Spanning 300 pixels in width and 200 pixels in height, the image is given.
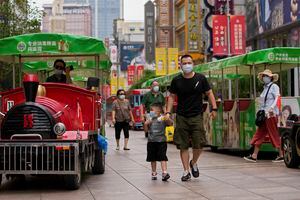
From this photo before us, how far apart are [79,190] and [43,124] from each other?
1209 millimetres

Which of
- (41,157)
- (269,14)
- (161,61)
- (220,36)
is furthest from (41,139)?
(161,61)

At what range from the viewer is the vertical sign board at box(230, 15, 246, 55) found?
104 feet

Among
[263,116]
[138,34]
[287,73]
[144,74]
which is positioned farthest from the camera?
[138,34]

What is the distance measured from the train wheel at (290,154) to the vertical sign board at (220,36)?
63.8ft

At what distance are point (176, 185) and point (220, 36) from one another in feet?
74.6

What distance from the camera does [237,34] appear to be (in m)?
31.8

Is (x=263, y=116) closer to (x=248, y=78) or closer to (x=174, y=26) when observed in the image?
(x=248, y=78)

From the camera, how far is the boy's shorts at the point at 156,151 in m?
11.1

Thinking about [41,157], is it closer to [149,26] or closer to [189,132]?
[189,132]

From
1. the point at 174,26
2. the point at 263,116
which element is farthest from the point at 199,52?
the point at 263,116

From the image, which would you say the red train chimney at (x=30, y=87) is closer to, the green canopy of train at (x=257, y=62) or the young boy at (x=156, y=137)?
the young boy at (x=156, y=137)

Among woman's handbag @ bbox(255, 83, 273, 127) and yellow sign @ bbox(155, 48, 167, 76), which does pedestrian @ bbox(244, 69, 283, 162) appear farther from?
yellow sign @ bbox(155, 48, 167, 76)

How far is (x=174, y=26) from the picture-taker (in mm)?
68812

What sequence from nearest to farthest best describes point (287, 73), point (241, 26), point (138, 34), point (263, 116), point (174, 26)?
point (263, 116) < point (287, 73) < point (241, 26) < point (174, 26) < point (138, 34)
